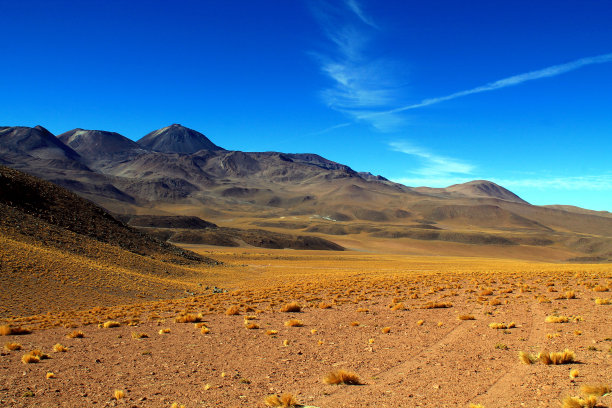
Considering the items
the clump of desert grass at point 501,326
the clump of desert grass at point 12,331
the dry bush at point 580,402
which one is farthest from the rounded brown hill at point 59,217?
the dry bush at point 580,402

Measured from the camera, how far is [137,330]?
14031 millimetres

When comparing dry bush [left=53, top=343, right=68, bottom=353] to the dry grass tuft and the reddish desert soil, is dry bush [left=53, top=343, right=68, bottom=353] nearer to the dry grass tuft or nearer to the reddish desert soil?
the reddish desert soil

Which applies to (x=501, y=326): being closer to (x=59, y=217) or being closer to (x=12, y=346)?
(x=12, y=346)

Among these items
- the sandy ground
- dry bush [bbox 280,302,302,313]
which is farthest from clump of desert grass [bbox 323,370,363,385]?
dry bush [bbox 280,302,302,313]

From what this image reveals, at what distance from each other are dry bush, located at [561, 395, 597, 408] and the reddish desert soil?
1.32ft

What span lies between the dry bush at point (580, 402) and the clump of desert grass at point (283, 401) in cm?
410

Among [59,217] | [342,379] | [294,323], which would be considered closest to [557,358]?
[342,379]

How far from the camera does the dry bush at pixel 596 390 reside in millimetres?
6691

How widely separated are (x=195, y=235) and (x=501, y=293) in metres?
88.2

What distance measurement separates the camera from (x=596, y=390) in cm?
672

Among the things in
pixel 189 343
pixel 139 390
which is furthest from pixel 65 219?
pixel 139 390

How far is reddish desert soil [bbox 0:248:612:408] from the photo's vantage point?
7.63m

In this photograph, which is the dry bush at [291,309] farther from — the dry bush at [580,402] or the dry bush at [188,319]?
the dry bush at [580,402]

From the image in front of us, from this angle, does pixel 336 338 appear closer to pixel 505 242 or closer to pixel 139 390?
pixel 139 390
